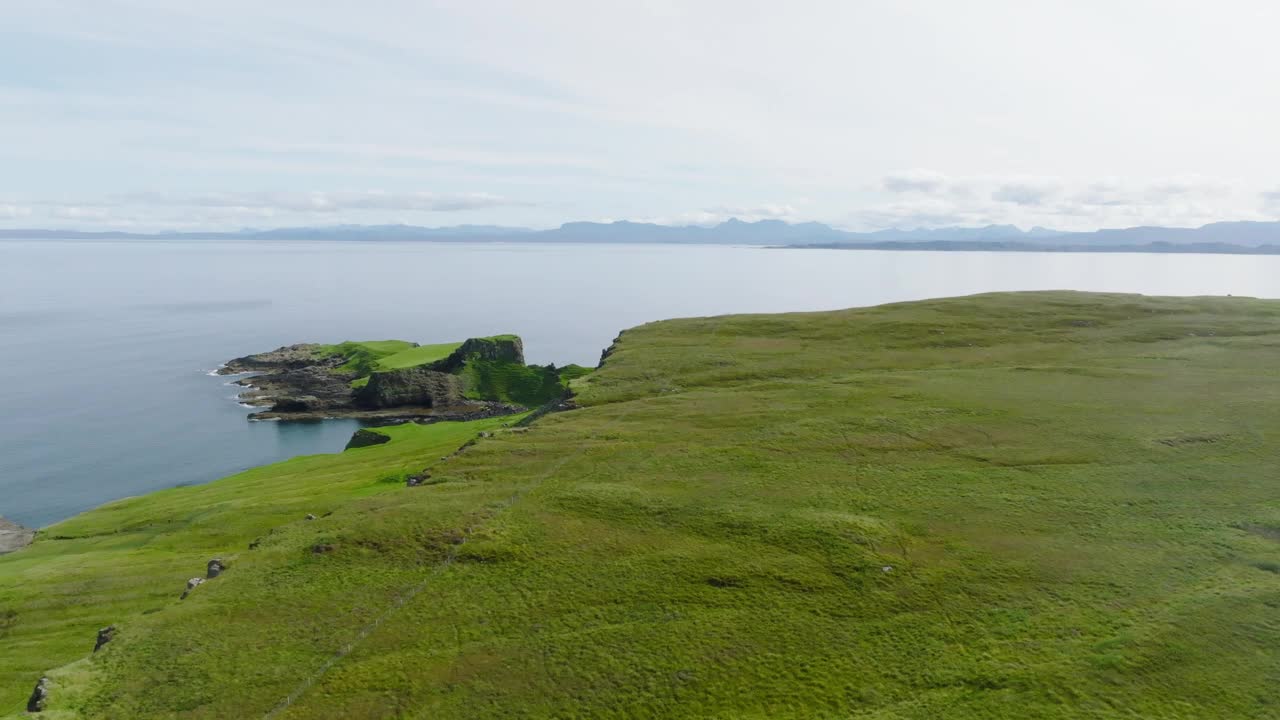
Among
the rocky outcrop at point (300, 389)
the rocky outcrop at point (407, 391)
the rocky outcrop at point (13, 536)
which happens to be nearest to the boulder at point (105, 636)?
the rocky outcrop at point (13, 536)

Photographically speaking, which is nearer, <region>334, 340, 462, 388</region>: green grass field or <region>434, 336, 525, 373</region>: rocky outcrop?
<region>434, 336, 525, 373</region>: rocky outcrop

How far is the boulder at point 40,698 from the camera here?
2357 cm

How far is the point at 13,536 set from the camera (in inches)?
2662

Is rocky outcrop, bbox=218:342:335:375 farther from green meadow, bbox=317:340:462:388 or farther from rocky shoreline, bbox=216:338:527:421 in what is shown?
rocky shoreline, bbox=216:338:527:421

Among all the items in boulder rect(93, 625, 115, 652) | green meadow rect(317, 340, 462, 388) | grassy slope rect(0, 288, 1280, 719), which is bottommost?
green meadow rect(317, 340, 462, 388)

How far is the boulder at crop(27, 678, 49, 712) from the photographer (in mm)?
23569

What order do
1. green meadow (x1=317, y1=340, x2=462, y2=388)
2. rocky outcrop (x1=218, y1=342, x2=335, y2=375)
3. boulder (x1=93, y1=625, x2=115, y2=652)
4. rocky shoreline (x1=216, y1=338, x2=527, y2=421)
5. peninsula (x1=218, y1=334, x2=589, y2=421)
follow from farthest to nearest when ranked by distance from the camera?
rocky outcrop (x1=218, y1=342, x2=335, y2=375) → green meadow (x1=317, y1=340, x2=462, y2=388) → peninsula (x1=218, y1=334, x2=589, y2=421) → rocky shoreline (x1=216, y1=338, x2=527, y2=421) → boulder (x1=93, y1=625, x2=115, y2=652)

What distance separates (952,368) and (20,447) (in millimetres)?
125715

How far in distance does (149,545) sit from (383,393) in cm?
7461

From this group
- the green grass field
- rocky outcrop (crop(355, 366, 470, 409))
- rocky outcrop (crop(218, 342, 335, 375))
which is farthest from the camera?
rocky outcrop (crop(218, 342, 335, 375))

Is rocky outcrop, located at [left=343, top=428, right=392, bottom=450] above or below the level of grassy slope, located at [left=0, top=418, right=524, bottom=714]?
below

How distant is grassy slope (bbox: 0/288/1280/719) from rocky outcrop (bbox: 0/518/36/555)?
1519cm

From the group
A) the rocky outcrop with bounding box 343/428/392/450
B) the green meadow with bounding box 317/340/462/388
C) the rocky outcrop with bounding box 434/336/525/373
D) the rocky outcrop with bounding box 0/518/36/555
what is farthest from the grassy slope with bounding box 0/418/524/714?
the green meadow with bounding box 317/340/462/388

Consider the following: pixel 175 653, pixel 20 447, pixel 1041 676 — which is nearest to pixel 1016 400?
pixel 1041 676
